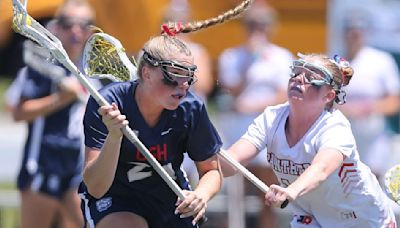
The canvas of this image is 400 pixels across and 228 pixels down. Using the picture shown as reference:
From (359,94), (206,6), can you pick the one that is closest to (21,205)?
(359,94)

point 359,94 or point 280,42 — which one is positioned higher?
point 280,42

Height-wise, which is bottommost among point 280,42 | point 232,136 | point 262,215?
point 262,215

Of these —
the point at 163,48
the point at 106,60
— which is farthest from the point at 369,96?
the point at 163,48

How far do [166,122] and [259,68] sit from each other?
3771 mm

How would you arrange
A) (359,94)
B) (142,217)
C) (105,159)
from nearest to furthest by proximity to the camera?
(105,159) → (142,217) → (359,94)

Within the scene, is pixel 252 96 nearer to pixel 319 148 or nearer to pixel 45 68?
pixel 45 68

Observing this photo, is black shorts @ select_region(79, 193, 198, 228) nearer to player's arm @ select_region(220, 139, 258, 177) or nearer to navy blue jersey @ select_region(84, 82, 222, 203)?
navy blue jersey @ select_region(84, 82, 222, 203)

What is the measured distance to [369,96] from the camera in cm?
978

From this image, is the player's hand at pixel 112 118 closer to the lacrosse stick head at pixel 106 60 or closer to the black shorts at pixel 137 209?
the black shorts at pixel 137 209

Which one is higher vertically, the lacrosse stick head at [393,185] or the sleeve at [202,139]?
the sleeve at [202,139]

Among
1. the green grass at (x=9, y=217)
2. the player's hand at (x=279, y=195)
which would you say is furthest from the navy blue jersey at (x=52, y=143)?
the player's hand at (x=279, y=195)

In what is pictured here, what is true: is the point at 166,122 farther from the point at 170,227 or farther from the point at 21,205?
the point at 21,205

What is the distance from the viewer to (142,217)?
20.9 feet

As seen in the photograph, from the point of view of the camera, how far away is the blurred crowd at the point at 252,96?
9078mm
